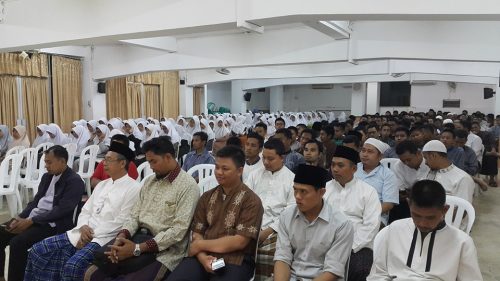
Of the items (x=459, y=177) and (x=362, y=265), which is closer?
(x=362, y=265)

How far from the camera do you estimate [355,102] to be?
1969cm

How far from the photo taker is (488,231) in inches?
201

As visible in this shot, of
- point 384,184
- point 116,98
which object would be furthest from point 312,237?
point 116,98

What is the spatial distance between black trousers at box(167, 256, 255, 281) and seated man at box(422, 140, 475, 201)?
201cm

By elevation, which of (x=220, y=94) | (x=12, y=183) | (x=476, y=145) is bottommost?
(x=12, y=183)

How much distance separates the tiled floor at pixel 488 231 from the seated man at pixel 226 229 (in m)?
1.94

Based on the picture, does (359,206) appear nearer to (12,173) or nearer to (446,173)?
(446,173)

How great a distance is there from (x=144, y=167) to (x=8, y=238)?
1534 millimetres

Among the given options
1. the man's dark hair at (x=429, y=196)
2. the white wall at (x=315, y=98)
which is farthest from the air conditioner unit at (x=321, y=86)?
the man's dark hair at (x=429, y=196)

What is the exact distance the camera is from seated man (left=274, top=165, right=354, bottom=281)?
233cm

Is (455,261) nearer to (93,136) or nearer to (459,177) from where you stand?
(459,177)

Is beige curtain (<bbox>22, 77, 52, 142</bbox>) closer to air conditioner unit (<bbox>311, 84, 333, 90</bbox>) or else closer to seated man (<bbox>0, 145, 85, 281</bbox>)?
seated man (<bbox>0, 145, 85, 281</bbox>)

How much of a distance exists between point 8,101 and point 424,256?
949cm

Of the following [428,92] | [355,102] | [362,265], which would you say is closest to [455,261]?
[362,265]
